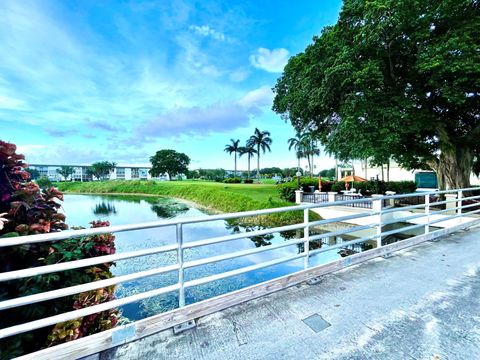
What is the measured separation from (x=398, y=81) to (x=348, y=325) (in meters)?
11.3

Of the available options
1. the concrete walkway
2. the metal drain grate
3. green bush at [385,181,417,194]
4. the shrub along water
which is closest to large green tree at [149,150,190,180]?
green bush at [385,181,417,194]

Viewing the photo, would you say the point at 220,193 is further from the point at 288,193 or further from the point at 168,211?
the point at 288,193

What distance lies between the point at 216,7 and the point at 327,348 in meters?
9.91

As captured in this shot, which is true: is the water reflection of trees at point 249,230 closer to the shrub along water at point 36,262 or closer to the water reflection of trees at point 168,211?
the water reflection of trees at point 168,211

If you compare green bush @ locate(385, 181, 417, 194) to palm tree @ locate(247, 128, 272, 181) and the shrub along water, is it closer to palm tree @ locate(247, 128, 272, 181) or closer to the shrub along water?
the shrub along water

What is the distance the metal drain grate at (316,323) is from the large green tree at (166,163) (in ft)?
205

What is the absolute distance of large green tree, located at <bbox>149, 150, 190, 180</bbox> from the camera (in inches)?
2416

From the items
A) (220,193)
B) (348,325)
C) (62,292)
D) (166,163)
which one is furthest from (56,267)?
(166,163)

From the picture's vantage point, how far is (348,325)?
6.40ft

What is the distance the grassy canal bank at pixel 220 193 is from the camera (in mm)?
14005

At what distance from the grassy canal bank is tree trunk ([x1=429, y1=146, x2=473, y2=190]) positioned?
668cm

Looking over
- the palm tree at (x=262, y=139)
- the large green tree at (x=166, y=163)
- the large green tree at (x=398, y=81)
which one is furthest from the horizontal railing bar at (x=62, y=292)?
the large green tree at (x=166, y=163)

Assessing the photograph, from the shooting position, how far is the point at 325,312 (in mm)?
2143

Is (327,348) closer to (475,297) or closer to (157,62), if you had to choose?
(475,297)
